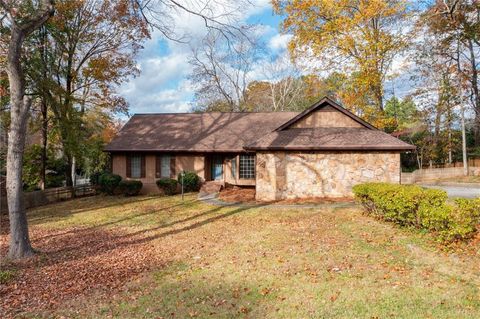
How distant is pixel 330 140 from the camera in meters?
16.8

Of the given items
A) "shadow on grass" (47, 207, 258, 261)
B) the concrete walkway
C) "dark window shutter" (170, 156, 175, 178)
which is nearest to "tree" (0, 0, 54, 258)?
"shadow on grass" (47, 207, 258, 261)

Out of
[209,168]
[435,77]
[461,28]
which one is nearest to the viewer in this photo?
[209,168]

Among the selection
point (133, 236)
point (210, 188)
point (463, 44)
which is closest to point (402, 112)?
point (463, 44)

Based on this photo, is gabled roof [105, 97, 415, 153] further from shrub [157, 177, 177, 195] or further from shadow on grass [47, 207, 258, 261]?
shadow on grass [47, 207, 258, 261]

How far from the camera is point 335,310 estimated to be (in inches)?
208

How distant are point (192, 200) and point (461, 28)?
2706cm

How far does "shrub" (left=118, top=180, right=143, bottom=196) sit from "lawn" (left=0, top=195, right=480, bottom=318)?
8867mm

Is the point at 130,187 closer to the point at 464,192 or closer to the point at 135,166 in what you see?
the point at 135,166

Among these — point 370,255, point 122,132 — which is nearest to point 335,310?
point 370,255

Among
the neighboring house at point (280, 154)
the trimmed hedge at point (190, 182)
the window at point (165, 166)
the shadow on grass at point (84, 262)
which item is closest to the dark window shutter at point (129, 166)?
the neighboring house at point (280, 154)

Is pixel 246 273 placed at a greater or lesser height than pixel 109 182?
lesser

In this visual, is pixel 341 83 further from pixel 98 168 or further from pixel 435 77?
pixel 98 168

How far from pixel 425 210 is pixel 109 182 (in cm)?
1853

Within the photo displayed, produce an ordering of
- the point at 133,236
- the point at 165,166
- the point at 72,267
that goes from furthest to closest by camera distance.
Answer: the point at 165,166
the point at 133,236
the point at 72,267
